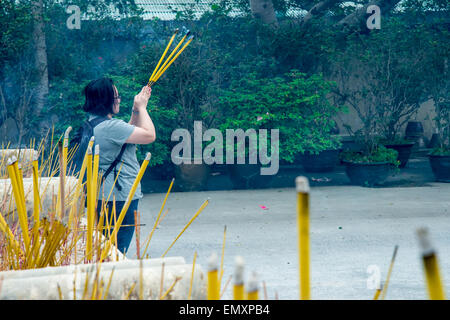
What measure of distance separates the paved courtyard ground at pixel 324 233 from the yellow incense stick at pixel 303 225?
2.54m

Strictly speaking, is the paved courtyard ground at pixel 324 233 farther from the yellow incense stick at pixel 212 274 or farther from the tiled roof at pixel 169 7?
the tiled roof at pixel 169 7

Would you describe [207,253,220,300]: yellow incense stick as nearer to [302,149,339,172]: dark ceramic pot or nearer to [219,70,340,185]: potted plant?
[219,70,340,185]: potted plant

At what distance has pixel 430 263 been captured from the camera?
0.58m

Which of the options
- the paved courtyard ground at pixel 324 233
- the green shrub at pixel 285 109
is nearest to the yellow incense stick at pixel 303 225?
the paved courtyard ground at pixel 324 233

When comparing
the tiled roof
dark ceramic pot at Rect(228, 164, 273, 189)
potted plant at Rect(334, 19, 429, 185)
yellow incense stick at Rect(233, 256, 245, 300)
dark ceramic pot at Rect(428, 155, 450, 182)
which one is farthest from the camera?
the tiled roof

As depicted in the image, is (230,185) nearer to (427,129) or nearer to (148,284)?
(427,129)

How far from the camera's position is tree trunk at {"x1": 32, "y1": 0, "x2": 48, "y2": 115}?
7480 millimetres

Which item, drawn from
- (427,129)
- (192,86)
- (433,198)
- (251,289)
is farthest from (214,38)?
(251,289)

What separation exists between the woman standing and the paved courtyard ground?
Answer: 3.42ft

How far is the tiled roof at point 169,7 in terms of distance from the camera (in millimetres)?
8664

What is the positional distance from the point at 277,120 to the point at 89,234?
6045mm

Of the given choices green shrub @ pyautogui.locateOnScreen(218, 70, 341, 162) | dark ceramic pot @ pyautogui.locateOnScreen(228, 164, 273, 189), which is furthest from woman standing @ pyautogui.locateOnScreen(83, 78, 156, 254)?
dark ceramic pot @ pyautogui.locateOnScreen(228, 164, 273, 189)

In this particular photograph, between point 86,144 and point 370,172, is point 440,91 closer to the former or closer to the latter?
point 370,172

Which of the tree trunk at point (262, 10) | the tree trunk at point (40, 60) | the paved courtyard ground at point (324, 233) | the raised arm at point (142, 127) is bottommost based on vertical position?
the paved courtyard ground at point (324, 233)
